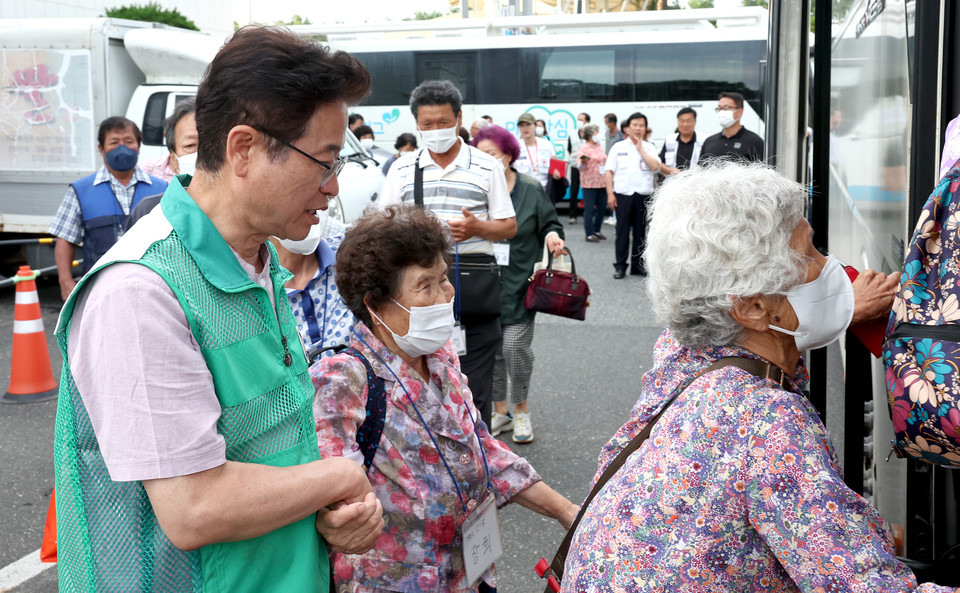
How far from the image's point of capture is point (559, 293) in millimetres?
5180

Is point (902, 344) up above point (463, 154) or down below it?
below

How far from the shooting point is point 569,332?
8383 millimetres

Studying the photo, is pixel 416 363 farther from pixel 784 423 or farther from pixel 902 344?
pixel 902 344

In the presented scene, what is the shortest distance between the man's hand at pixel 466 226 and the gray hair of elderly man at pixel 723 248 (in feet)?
8.79

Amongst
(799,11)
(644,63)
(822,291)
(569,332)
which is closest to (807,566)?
(822,291)

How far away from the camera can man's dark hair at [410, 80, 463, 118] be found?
4.72 meters

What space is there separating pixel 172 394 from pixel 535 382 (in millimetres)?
5504

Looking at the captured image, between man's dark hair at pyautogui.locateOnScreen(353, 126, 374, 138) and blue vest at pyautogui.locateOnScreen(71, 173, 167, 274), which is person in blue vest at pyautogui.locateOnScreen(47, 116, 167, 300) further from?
man's dark hair at pyautogui.locateOnScreen(353, 126, 374, 138)

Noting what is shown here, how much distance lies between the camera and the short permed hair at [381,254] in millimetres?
2424

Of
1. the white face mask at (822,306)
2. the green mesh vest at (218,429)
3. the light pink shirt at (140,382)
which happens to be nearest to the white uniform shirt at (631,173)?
the white face mask at (822,306)

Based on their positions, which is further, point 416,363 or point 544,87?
point 544,87

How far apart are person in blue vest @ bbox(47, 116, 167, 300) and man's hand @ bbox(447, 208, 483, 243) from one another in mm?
2327

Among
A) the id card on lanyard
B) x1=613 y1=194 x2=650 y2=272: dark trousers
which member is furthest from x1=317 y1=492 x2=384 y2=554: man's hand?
x1=613 y1=194 x2=650 y2=272: dark trousers

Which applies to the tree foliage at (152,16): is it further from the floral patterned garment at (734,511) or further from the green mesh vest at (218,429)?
the floral patterned garment at (734,511)
